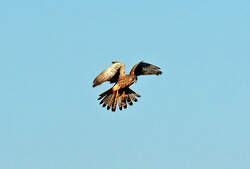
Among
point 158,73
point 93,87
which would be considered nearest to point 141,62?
point 158,73

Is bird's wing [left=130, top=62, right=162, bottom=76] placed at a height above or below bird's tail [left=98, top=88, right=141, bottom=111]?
above

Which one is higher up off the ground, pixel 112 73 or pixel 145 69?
pixel 145 69

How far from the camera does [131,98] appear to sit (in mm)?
33438

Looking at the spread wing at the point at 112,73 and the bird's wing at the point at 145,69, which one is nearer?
the spread wing at the point at 112,73

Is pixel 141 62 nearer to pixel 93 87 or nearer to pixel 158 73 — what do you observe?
pixel 158 73

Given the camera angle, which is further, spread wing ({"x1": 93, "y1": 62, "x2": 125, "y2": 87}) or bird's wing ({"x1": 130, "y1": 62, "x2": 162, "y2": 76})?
bird's wing ({"x1": 130, "y1": 62, "x2": 162, "y2": 76})

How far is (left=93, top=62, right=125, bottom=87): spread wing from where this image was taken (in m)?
31.8

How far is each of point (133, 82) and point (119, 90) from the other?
1031 mm

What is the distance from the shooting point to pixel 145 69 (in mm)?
33344

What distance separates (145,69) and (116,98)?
1.83 metres

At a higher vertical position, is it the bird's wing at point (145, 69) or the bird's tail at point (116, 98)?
the bird's wing at point (145, 69)

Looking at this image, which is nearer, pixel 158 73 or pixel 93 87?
pixel 93 87

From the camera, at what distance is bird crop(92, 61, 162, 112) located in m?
32.7

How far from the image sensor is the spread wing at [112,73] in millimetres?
31844
